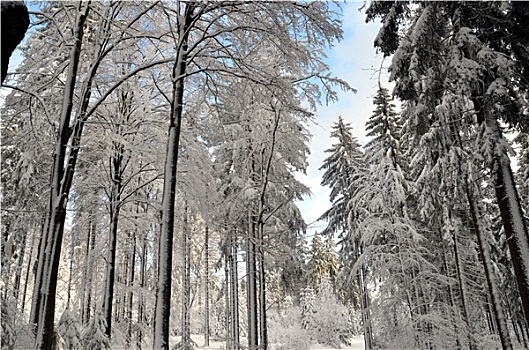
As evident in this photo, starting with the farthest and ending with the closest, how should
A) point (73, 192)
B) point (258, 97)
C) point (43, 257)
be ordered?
1. point (73, 192)
2. point (258, 97)
3. point (43, 257)

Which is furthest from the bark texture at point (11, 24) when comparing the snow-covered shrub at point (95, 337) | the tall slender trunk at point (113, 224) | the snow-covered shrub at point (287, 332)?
the snow-covered shrub at point (287, 332)

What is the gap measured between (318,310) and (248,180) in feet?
71.0

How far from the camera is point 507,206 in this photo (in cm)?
751

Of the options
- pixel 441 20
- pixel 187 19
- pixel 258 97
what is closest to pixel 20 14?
pixel 187 19

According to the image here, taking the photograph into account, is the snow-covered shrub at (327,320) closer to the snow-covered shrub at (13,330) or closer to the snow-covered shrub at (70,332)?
the snow-covered shrub at (70,332)

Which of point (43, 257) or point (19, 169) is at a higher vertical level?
point (19, 169)

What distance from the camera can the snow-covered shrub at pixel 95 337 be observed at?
18.9ft

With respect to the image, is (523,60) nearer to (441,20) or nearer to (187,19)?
(441,20)

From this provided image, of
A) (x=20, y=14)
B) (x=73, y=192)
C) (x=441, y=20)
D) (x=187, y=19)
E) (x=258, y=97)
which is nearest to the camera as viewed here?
(x=20, y=14)

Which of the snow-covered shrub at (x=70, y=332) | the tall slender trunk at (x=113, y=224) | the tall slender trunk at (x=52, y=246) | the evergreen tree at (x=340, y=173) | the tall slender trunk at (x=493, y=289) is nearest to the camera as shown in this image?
the tall slender trunk at (x=52, y=246)

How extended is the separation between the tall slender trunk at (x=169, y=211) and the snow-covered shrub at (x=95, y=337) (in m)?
1.80

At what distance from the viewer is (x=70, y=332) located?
563 cm

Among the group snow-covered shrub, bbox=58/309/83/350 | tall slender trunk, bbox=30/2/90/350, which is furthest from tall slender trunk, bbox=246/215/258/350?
tall slender trunk, bbox=30/2/90/350

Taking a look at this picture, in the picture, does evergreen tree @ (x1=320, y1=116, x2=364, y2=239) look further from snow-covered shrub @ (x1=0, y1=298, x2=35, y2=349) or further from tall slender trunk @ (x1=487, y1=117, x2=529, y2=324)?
snow-covered shrub @ (x1=0, y1=298, x2=35, y2=349)
